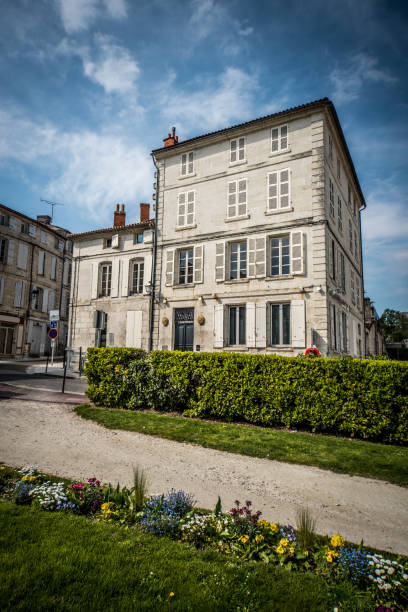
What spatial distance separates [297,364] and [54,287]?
91.8 feet

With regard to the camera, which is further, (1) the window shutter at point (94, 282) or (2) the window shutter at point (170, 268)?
(1) the window shutter at point (94, 282)

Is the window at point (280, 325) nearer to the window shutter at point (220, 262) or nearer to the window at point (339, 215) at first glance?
the window shutter at point (220, 262)

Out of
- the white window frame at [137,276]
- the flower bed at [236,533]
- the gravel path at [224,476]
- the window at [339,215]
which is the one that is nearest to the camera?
the flower bed at [236,533]

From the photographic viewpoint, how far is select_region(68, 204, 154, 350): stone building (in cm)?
1823

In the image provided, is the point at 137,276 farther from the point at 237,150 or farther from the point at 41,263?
the point at 41,263

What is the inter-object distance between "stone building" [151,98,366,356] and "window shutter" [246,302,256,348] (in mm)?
43

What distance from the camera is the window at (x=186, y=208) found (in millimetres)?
17413

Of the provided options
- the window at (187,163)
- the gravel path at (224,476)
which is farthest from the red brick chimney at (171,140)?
the gravel path at (224,476)

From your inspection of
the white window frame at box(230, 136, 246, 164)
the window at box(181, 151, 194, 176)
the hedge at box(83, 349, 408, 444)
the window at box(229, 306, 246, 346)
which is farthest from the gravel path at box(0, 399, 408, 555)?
the window at box(181, 151, 194, 176)

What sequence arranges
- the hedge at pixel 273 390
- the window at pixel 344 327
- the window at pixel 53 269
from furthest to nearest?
the window at pixel 53 269, the window at pixel 344 327, the hedge at pixel 273 390

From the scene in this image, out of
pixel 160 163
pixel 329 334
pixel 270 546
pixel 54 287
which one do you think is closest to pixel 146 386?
pixel 270 546

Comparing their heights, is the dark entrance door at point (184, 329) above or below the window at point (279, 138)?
below

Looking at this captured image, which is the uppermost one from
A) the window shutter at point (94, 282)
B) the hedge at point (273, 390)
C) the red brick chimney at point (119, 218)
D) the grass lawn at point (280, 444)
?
the red brick chimney at point (119, 218)

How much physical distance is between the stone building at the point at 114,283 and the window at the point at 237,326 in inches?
186
